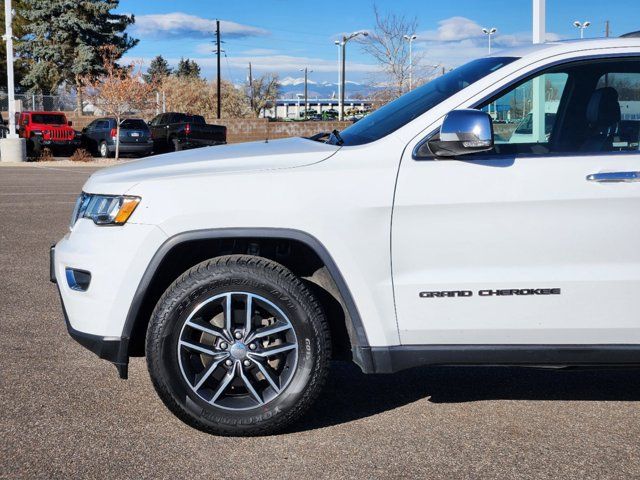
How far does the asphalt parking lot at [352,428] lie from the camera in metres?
3.79

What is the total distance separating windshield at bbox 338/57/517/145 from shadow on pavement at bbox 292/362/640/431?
1413mm

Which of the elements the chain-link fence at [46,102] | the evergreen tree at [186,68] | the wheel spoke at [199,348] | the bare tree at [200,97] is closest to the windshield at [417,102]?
the wheel spoke at [199,348]

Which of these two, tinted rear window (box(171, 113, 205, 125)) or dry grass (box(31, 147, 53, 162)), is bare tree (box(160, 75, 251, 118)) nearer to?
tinted rear window (box(171, 113, 205, 125))

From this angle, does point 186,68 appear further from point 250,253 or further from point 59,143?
point 250,253

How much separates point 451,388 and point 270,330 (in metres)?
1.41

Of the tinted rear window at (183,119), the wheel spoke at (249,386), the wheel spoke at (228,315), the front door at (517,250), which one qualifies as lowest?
the wheel spoke at (249,386)

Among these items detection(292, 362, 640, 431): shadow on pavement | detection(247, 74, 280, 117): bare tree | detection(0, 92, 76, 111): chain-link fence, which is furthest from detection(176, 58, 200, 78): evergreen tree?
detection(292, 362, 640, 431): shadow on pavement

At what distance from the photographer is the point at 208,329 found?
13.3 ft

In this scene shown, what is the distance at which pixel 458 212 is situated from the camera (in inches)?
154

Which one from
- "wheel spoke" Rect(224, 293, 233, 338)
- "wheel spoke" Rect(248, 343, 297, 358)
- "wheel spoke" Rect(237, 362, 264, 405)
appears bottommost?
"wheel spoke" Rect(237, 362, 264, 405)

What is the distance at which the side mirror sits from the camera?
3.76m

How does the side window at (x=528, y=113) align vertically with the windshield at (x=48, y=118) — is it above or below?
below

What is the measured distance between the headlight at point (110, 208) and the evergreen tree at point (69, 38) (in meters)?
49.7

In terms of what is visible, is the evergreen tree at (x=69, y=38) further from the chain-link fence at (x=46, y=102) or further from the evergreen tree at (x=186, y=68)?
the evergreen tree at (x=186, y=68)
